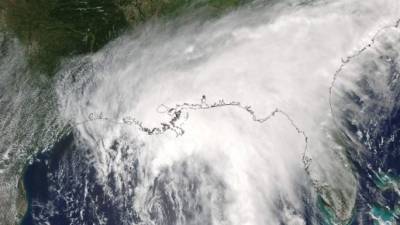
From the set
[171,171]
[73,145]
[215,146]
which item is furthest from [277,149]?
[73,145]

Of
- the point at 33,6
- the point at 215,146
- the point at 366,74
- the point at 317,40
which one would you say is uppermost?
the point at 33,6

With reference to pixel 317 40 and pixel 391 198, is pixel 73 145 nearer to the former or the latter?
pixel 317 40

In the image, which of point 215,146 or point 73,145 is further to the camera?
point 73,145

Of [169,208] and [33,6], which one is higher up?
[33,6]

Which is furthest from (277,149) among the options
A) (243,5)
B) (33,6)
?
(33,6)

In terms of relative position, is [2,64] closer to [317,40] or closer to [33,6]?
[33,6]

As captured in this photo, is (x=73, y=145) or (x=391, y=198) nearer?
(x=391, y=198)

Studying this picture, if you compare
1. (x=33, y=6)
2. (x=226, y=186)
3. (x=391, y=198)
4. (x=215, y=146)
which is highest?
(x=33, y=6)

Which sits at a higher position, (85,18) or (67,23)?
(85,18)

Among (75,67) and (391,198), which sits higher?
(75,67)
